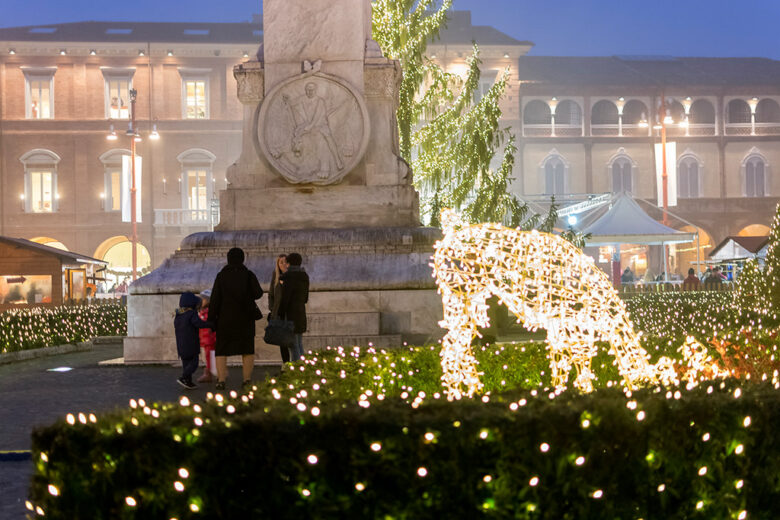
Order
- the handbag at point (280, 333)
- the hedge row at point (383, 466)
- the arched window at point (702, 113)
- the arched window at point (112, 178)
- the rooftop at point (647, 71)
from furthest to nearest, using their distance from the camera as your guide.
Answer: the arched window at point (702, 113) < the rooftop at point (647, 71) < the arched window at point (112, 178) < the handbag at point (280, 333) < the hedge row at point (383, 466)

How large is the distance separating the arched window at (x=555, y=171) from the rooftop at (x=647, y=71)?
13.8 ft

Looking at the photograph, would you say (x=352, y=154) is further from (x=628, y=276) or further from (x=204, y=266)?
(x=628, y=276)

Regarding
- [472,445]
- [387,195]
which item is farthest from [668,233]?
[472,445]

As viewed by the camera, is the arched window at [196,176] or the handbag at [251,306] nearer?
the handbag at [251,306]

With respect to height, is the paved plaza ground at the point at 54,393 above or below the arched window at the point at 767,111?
below

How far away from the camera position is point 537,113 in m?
56.1

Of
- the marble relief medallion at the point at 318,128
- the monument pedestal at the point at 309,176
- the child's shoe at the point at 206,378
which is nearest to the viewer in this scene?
the child's shoe at the point at 206,378

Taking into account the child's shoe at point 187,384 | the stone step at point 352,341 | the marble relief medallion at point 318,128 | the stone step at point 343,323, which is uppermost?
the marble relief medallion at point 318,128

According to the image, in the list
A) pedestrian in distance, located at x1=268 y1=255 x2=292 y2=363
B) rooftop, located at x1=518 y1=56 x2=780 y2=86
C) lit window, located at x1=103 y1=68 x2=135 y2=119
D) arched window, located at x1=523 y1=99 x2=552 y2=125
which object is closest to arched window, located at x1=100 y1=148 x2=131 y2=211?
lit window, located at x1=103 y1=68 x2=135 y2=119

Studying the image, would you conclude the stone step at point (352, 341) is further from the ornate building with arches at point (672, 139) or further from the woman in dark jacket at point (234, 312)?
the ornate building with arches at point (672, 139)

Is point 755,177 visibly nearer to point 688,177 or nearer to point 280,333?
point 688,177

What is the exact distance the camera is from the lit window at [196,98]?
51750mm

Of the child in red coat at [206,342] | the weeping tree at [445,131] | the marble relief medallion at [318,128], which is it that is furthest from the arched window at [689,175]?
the child in red coat at [206,342]

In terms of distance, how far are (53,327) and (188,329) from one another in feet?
26.3
